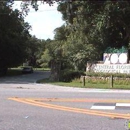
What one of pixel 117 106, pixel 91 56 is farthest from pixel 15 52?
pixel 117 106

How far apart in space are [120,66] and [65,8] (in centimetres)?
2926

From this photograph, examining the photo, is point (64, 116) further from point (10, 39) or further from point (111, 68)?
point (10, 39)

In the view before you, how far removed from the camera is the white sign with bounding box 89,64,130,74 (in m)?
34.2

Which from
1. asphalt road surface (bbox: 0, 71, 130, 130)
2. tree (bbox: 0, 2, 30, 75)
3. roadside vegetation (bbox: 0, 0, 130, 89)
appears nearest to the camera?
asphalt road surface (bbox: 0, 71, 130, 130)

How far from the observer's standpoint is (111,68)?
115 ft

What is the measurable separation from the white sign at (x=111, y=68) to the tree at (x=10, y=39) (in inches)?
784

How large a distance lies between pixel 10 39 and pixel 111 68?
25812mm

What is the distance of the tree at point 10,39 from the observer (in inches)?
2141

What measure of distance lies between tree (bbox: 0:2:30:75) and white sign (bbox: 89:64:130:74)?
19904mm

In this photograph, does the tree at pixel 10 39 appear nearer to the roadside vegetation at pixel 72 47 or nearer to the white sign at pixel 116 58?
the roadside vegetation at pixel 72 47

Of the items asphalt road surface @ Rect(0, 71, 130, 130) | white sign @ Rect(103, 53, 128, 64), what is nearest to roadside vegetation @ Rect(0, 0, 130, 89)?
white sign @ Rect(103, 53, 128, 64)

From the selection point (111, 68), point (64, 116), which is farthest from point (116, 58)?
point (64, 116)

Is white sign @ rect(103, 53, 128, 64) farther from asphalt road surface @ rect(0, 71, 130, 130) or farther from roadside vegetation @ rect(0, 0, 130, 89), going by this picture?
asphalt road surface @ rect(0, 71, 130, 130)

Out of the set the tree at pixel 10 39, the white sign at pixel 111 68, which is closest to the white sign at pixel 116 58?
the white sign at pixel 111 68
